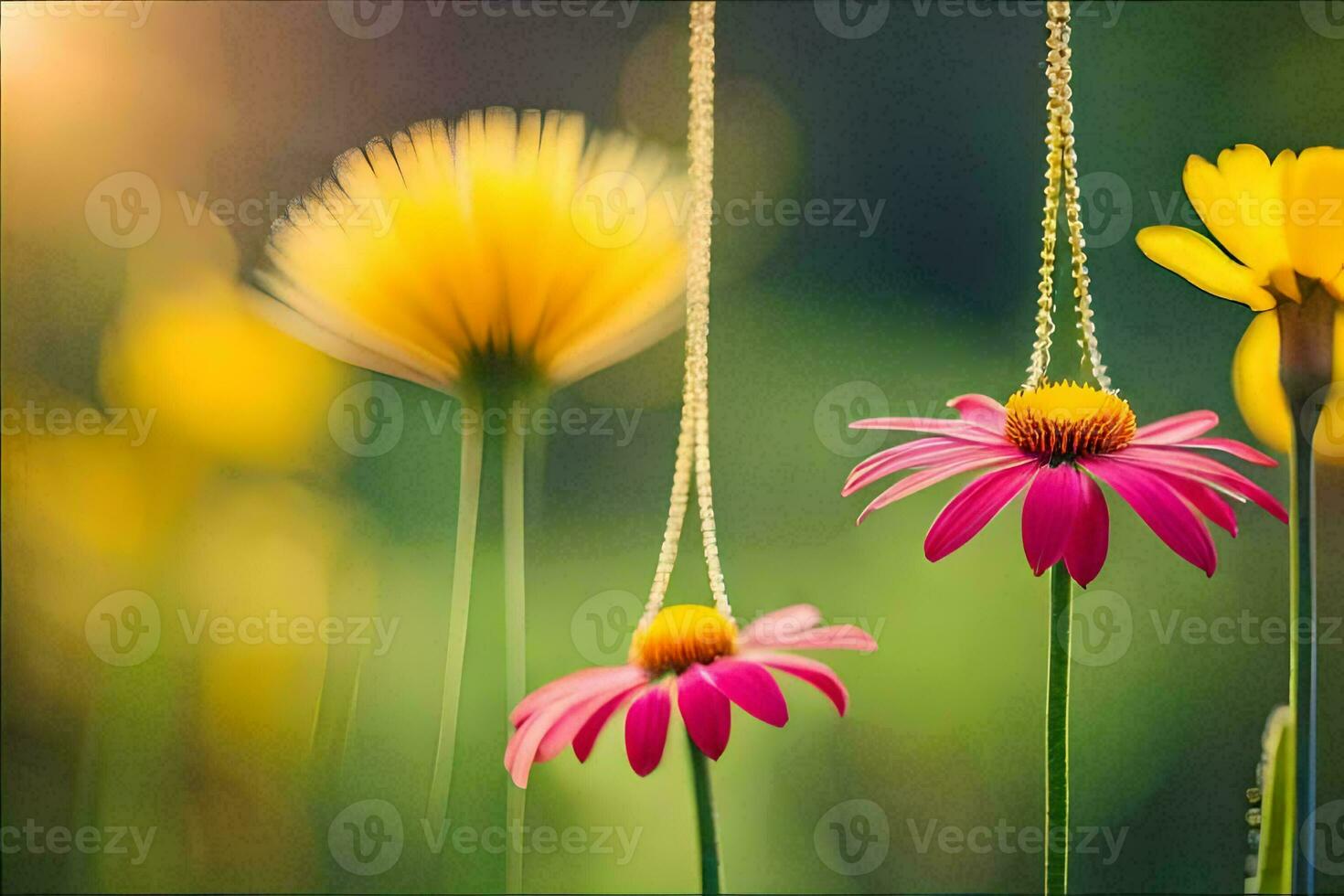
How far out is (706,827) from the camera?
254mm

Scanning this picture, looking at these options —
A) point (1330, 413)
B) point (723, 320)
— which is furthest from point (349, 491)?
point (1330, 413)

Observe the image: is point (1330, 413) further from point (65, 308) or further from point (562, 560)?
point (65, 308)

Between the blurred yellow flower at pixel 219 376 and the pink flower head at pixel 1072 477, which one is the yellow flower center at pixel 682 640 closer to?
the pink flower head at pixel 1072 477

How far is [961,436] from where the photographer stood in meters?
0.27

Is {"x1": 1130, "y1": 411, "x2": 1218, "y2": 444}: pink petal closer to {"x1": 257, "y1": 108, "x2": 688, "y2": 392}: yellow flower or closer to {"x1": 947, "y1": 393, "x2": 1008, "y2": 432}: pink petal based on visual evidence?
{"x1": 947, "y1": 393, "x2": 1008, "y2": 432}: pink petal

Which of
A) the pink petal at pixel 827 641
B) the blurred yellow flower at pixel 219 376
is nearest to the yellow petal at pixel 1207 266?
the pink petal at pixel 827 641

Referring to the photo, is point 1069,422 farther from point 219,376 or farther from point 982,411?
point 219,376

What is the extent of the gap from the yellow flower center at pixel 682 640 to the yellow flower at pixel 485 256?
84mm

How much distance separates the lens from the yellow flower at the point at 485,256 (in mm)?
297

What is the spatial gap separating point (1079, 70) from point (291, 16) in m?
0.37

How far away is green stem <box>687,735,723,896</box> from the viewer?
25 centimetres

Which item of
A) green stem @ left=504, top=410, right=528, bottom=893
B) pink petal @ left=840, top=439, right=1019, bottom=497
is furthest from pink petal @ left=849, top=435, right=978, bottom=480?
green stem @ left=504, top=410, right=528, bottom=893

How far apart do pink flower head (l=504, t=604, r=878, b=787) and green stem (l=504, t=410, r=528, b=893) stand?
0.04m

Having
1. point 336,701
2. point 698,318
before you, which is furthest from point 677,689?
point 336,701
